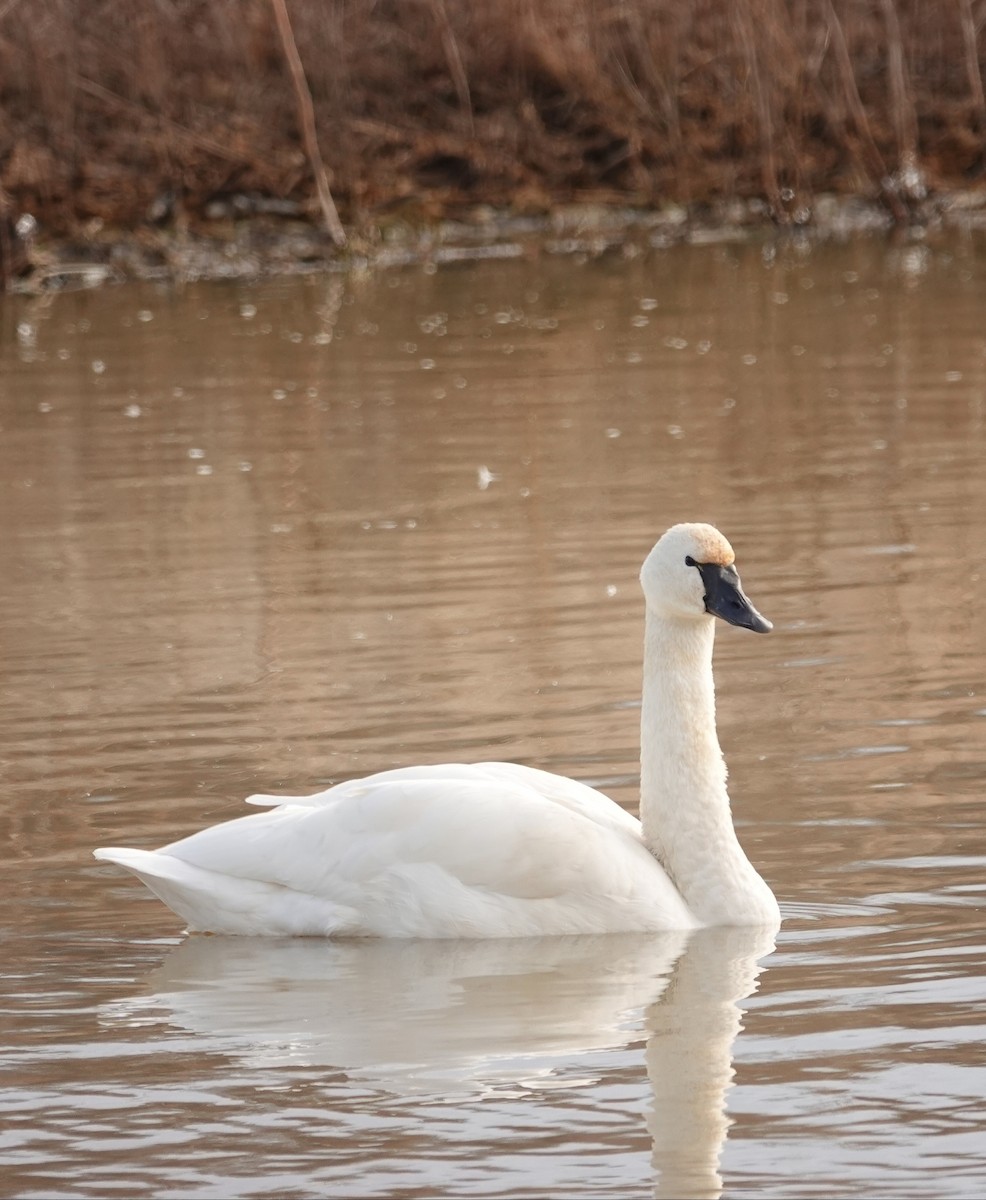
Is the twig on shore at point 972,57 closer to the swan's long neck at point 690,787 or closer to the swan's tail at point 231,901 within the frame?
the swan's long neck at point 690,787

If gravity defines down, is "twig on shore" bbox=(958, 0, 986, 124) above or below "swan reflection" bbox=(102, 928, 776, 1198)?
above

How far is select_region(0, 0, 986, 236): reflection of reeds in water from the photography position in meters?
25.1

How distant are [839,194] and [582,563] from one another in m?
17.8

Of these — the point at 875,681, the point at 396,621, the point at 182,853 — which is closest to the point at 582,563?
the point at 396,621

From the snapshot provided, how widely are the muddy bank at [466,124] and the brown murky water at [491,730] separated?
27.2ft

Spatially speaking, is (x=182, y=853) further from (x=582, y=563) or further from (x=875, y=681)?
(x=582, y=563)

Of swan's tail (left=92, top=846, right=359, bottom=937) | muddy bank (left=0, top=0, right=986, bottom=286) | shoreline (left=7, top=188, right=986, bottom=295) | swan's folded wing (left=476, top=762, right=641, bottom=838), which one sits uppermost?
muddy bank (left=0, top=0, right=986, bottom=286)

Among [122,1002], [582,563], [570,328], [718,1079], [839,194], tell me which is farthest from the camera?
[839,194]

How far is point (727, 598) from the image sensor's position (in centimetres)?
596

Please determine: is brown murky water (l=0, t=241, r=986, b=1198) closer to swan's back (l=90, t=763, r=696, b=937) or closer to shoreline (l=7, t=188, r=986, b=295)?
swan's back (l=90, t=763, r=696, b=937)

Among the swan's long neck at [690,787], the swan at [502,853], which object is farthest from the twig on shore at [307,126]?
the swan at [502,853]

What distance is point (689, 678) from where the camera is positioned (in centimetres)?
612

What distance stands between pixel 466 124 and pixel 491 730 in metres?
20.0

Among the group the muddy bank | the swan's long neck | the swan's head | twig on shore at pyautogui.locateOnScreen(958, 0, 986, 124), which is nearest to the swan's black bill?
the swan's head
